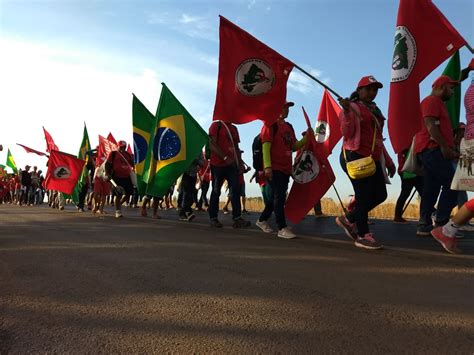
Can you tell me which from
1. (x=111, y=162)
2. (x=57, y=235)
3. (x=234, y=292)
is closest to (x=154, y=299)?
(x=234, y=292)

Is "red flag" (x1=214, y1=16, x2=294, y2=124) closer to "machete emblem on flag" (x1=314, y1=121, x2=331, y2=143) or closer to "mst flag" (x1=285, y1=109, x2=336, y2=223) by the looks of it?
"mst flag" (x1=285, y1=109, x2=336, y2=223)

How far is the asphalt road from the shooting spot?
229 centimetres

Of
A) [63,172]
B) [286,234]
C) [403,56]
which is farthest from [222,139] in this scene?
[63,172]

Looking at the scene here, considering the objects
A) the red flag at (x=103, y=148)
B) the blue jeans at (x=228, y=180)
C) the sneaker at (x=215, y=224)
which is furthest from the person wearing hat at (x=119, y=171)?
the blue jeans at (x=228, y=180)

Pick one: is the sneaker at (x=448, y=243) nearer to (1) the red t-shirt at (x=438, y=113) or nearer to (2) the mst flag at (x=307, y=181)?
(1) the red t-shirt at (x=438, y=113)

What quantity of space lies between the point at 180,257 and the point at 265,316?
2.15 m

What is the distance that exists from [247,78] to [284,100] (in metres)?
0.62

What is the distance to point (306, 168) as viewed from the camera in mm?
7355

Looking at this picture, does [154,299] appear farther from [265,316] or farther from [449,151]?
[449,151]

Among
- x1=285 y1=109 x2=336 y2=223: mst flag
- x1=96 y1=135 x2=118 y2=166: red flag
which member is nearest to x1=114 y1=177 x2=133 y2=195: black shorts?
x1=96 y1=135 x2=118 y2=166: red flag

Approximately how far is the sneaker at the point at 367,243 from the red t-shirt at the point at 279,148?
1.69 m

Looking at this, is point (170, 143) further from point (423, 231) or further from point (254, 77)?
point (423, 231)

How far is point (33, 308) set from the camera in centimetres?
293

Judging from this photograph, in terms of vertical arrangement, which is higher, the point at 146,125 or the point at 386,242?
the point at 146,125
